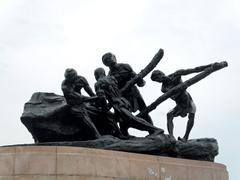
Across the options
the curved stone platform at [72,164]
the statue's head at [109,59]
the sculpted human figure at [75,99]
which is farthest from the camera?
the statue's head at [109,59]

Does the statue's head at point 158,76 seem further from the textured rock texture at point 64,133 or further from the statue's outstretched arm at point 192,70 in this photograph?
the textured rock texture at point 64,133

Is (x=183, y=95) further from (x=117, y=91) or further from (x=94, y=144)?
(x=94, y=144)

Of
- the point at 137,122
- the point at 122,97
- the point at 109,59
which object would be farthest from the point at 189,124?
the point at 109,59

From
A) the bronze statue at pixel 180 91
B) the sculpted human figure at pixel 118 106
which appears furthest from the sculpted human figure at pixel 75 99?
the bronze statue at pixel 180 91

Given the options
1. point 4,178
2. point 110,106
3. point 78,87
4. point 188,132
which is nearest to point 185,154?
point 188,132

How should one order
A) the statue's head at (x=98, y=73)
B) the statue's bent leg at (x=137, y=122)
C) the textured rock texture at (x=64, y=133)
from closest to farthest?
the textured rock texture at (x=64, y=133), the statue's bent leg at (x=137, y=122), the statue's head at (x=98, y=73)

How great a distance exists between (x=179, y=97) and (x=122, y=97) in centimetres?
161

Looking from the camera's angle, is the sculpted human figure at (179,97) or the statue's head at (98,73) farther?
the sculpted human figure at (179,97)

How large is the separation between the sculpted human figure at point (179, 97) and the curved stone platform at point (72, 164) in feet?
8.03

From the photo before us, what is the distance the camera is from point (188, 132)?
48.5 ft

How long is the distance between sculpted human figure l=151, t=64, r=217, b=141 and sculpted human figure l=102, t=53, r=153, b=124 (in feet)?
1.68

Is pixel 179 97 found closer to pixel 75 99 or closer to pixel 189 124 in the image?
pixel 189 124

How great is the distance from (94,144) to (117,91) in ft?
6.19

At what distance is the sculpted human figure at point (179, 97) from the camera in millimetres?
14633
